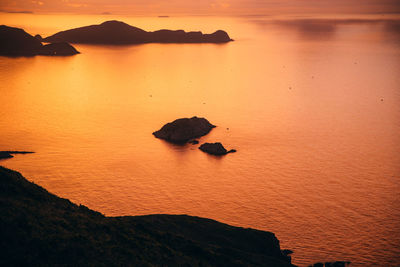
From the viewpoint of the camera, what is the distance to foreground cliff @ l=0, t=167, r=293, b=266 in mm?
40875

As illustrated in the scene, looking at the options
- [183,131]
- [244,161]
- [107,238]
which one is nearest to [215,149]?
[244,161]

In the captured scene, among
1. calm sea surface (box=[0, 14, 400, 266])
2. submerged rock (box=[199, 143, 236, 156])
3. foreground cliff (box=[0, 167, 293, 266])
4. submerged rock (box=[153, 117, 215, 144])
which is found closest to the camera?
foreground cliff (box=[0, 167, 293, 266])

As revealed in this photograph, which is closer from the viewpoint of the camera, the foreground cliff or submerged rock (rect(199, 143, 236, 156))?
the foreground cliff

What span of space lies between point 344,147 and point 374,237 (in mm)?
45982

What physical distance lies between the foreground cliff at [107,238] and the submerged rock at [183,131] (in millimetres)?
45530

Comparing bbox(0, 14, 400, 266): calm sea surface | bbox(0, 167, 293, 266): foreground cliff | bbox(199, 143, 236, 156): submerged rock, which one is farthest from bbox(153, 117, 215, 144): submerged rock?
bbox(0, 167, 293, 266): foreground cliff

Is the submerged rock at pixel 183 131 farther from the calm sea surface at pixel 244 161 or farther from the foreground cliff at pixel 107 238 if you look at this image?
the foreground cliff at pixel 107 238

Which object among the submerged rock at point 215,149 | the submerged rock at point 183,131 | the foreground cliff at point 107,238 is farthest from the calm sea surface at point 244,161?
the foreground cliff at point 107,238

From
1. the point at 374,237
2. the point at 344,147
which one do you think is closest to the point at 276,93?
the point at 344,147

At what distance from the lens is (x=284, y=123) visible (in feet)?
431

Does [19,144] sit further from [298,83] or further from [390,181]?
[298,83]

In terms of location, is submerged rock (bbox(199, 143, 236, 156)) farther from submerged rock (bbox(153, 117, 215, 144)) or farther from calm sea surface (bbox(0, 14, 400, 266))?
submerged rock (bbox(153, 117, 215, 144))

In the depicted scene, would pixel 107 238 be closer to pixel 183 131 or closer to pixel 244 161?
pixel 244 161

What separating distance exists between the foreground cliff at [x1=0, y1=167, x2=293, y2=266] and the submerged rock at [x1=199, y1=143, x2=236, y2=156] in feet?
121
